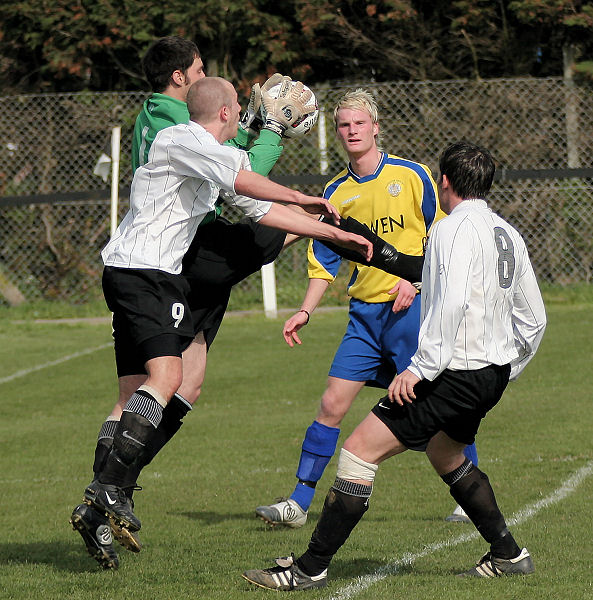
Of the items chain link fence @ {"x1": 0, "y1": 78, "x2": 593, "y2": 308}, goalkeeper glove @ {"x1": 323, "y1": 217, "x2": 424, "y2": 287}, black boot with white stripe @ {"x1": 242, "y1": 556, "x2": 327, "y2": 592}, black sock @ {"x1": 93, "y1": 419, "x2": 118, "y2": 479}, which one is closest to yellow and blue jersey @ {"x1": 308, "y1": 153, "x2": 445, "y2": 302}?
goalkeeper glove @ {"x1": 323, "y1": 217, "x2": 424, "y2": 287}

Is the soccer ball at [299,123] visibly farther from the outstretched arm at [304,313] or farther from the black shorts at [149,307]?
the black shorts at [149,307]

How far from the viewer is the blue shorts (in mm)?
6383

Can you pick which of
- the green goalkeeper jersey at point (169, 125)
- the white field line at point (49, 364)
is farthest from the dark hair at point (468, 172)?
the white field line at point (49, 364)

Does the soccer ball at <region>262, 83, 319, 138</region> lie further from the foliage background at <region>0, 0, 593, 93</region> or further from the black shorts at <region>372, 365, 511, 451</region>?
the foliage background at <region>0, 0, 593, 93</region>

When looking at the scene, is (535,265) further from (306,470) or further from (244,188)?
(244,188)

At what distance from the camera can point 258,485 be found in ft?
25.1

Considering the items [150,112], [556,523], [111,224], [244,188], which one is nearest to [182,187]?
[244,188]

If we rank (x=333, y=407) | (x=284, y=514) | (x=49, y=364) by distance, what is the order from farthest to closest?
(x=49, y=364)
(x=333, y=407)
(x=284, y=514)

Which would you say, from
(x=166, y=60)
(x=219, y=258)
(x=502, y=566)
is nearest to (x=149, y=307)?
(x=219, y=258)

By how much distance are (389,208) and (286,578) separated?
2434mm

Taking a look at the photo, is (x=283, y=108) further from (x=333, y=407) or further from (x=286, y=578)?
(x=286, y=578)

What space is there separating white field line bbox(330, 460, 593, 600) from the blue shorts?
1018mm

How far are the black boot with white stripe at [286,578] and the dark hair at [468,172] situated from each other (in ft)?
5.60

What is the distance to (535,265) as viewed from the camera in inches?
635
